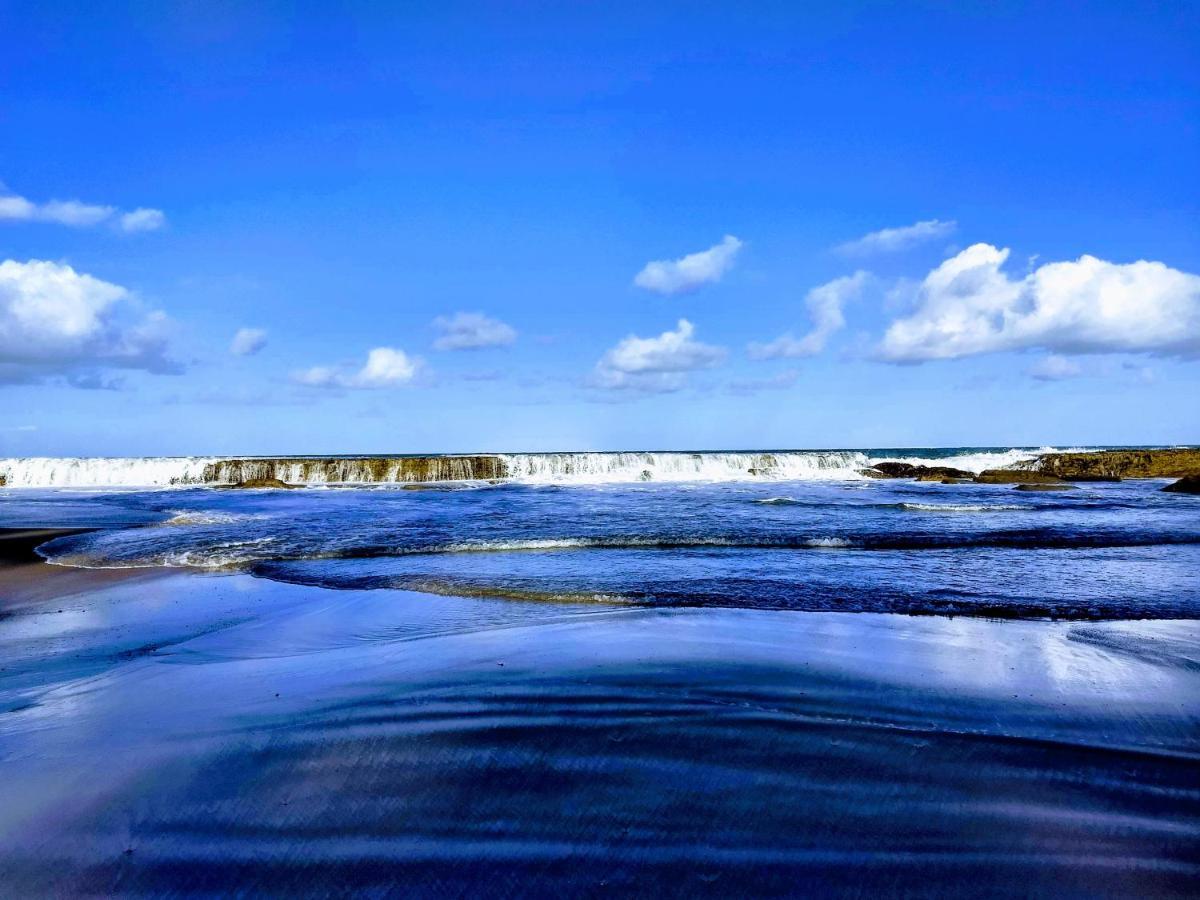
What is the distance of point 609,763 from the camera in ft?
11.0

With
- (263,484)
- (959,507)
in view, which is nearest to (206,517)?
(959,507)

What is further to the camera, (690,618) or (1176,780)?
(690,618)

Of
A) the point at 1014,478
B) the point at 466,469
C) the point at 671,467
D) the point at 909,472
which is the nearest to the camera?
the point at 1014,478

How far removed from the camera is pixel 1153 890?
2.36 meters

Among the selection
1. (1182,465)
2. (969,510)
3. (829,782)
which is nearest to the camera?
(829,782)

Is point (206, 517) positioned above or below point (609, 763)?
above

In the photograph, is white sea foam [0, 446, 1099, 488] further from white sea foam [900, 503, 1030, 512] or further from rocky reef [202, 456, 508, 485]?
white sea foam [900, 503, 1030, 512]

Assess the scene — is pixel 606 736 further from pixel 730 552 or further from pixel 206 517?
pixel 206 517

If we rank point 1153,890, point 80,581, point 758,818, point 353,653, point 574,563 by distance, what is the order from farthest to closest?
1. point 574,563
2. point 80,581
3. point 353,653
4. point 758,818
5. point 1153,890

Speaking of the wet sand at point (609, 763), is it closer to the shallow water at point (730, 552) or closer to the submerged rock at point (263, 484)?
the shallow water at point (730, 552)

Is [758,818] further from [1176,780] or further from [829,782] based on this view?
[1176,780]

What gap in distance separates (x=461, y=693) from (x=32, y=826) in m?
2.00

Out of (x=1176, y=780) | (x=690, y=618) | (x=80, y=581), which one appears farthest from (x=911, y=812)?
(x=80, y=581)

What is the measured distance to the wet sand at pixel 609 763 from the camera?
2543mm
